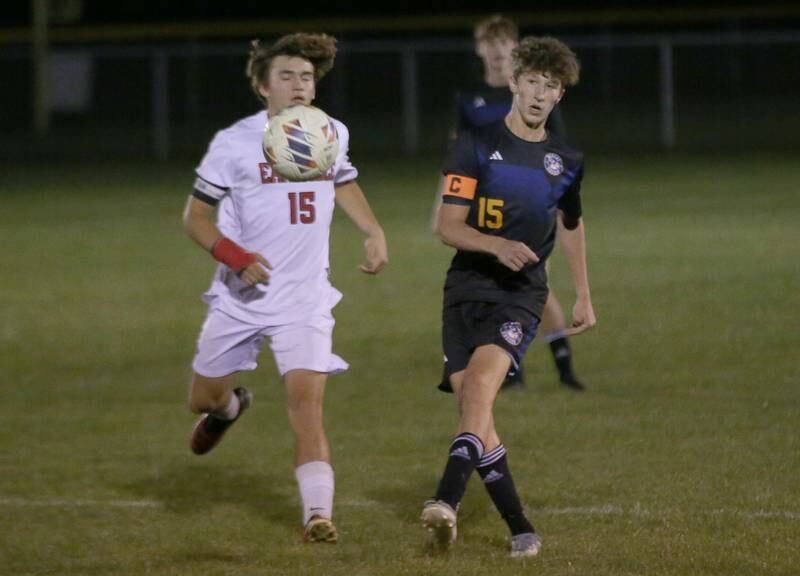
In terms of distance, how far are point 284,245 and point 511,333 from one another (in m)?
1.04

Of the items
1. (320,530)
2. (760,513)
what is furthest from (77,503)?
(760,513)

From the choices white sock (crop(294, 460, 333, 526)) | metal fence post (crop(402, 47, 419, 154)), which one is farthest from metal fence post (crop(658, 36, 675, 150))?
white sock (crop(294, 460, 333, 526))

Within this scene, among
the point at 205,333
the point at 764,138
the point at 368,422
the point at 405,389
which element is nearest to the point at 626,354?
the point at 405,389

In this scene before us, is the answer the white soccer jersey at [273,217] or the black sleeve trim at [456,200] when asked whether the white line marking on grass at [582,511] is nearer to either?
the white soccer jersey at [273,217]

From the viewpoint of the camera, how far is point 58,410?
940 cm

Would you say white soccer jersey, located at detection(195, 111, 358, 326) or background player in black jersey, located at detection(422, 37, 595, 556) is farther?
white soccer jersey, located at detection(195, 111, 358, 326)

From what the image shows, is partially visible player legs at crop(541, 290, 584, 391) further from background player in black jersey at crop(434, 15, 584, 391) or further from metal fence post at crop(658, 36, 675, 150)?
metal fence post at crop(658, 36, 675, 150)

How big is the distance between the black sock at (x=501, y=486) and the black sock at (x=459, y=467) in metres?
0.10

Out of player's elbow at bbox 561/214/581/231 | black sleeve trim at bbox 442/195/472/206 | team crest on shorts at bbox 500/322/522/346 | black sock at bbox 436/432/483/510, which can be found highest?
black sleeve trim at bbox 442/195/472/206

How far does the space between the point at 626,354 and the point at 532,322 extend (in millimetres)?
4558

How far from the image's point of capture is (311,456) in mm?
6320

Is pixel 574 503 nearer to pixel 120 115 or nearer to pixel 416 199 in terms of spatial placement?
pixel 416 199

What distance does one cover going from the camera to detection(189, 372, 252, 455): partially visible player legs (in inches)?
272

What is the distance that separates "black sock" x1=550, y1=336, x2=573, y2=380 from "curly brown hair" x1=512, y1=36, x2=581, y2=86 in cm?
366
